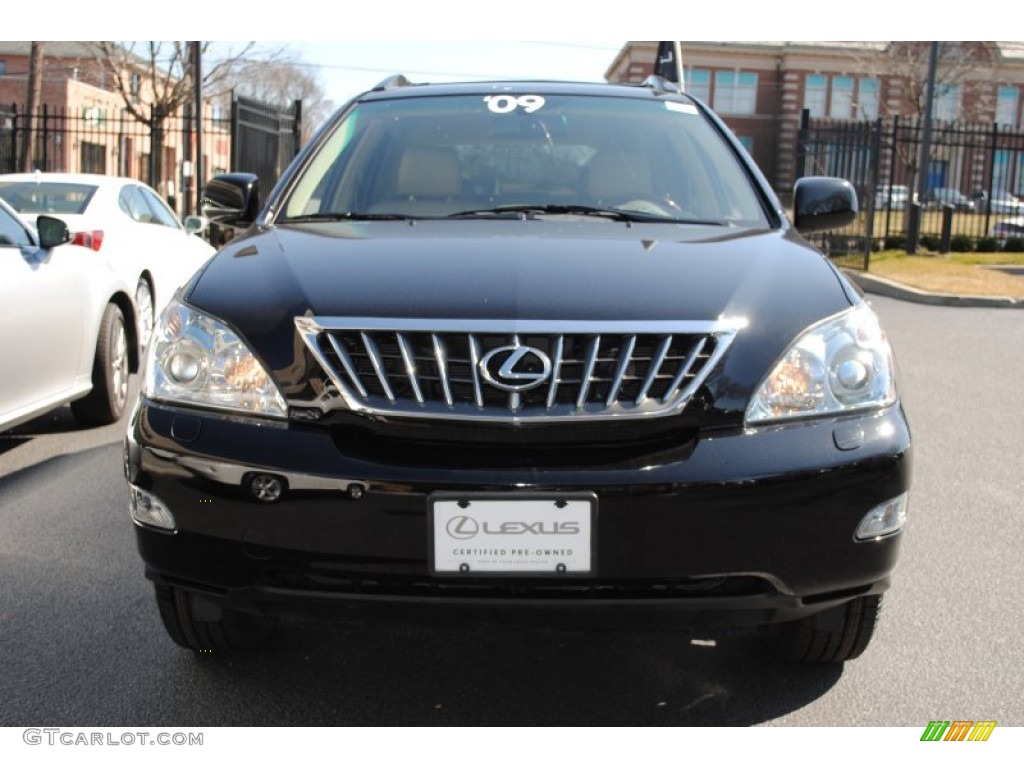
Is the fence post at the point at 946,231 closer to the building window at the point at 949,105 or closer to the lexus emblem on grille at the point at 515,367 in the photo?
the lexus emblem on grille at the point at 515,367

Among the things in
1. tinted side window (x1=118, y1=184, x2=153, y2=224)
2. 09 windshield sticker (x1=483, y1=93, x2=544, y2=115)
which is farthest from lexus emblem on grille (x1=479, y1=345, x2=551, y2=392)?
tinted side window (x1=118, y1=184, x2=153, y2=224)

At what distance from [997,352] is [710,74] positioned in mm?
58886

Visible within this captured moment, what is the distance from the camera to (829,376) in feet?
8.74

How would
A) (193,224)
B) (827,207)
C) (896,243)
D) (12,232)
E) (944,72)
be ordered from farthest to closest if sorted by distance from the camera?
1. (944,72)
2. (896,243)
3. (193,224)
4. (12,232)
5. (827,207)

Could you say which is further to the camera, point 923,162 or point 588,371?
point 923,162

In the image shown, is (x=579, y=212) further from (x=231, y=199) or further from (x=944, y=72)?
(x=944, y=72)

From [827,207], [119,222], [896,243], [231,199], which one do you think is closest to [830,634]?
[827,207]

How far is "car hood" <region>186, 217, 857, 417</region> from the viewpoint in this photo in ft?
8.63

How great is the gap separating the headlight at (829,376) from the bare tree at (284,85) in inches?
1127

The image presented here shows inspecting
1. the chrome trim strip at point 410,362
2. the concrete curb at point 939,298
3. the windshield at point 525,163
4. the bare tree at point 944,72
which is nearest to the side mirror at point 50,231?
the windshield at point 525,163

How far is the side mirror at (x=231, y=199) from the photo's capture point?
422 centimetres

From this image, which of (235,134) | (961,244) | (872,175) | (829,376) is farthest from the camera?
(961,244)

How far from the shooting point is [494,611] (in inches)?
99.1

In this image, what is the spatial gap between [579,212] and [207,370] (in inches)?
55.5
